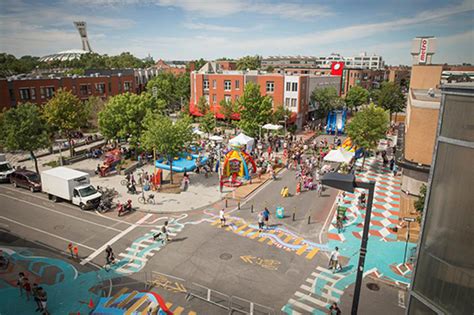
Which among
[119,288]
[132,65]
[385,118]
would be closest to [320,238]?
[119,288]

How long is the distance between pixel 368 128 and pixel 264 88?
26.4 m

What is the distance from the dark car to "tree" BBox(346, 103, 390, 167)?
2967cm

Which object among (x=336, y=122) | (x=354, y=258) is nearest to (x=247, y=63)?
(x=336, y=122)

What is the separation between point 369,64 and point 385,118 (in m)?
162

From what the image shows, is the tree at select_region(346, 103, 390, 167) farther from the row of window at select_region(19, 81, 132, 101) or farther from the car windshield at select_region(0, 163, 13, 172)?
the row of window at select_region(19, 81, 132, 101)

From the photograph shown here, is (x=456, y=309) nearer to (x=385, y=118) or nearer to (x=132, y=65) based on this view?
(x=385, y=118)

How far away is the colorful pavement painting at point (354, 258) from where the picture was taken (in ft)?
48.6

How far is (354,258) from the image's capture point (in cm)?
1809

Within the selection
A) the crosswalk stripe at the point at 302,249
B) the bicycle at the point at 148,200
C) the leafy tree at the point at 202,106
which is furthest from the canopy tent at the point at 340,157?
the leafy tree at the point at 202,106

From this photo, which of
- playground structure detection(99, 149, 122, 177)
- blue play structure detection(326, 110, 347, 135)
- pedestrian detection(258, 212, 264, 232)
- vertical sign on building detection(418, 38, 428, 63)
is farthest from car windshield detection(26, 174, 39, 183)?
vertical sign on building detection(418, 38, 428, 63)

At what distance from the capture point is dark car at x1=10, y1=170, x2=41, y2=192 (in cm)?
2781

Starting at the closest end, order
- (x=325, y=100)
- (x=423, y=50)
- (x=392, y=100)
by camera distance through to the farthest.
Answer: (x=423, y=50) → (x=325, y=100) → (x=392, y=100)

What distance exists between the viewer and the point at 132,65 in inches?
4899

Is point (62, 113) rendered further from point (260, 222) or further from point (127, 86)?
point (127, 86)
